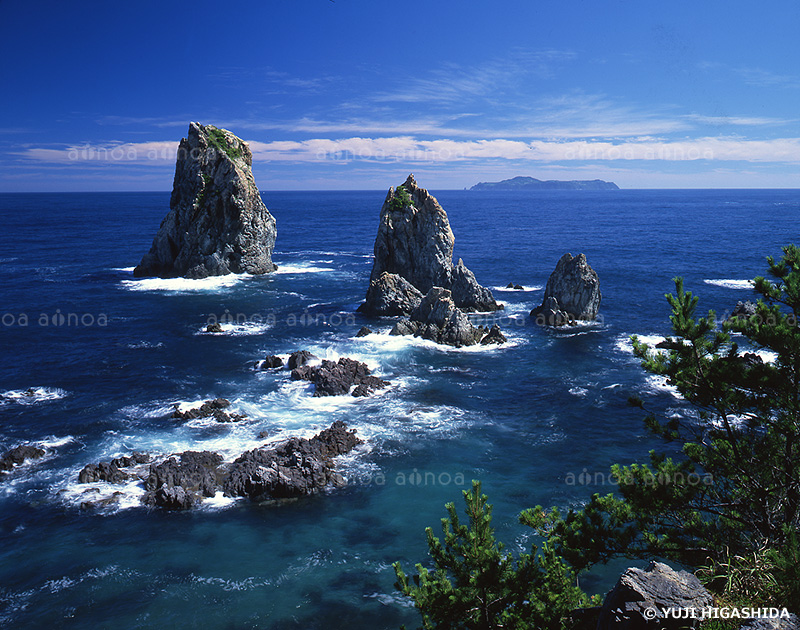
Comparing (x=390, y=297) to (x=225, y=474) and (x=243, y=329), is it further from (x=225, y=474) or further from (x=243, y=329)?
(x=225, y=474)

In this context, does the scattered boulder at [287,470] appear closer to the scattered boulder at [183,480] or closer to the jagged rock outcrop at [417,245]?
the scattered boulder at [183,480]

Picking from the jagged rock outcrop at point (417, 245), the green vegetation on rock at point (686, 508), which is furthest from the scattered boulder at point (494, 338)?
the green vegetation on rock at point (686, 508)

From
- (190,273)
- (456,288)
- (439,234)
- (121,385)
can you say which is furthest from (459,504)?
(190,273)

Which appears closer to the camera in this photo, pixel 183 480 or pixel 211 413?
pixel 183 480

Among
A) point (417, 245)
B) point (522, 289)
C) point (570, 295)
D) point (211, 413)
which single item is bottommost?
point (211, 413)

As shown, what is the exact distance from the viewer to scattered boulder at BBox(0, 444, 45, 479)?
109ft

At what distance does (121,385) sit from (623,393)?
139ft

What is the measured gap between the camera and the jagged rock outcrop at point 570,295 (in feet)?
204

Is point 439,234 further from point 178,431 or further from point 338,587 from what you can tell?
point 338,587

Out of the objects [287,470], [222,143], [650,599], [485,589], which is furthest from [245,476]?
[222,143]

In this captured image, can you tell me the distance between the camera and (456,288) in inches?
2724

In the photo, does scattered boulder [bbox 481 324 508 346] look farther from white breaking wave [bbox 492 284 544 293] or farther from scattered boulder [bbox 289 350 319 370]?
white breaking wave [bbox 492 284 544 293]

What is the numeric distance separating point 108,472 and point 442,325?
3519 centimetres

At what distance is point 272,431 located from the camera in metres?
38.0
